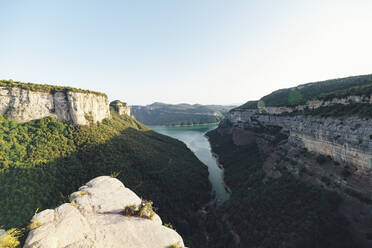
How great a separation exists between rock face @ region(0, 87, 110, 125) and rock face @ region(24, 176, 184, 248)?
4407cm

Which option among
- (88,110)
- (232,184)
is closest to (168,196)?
(232,184)

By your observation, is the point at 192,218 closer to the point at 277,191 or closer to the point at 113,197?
the point at 277,191

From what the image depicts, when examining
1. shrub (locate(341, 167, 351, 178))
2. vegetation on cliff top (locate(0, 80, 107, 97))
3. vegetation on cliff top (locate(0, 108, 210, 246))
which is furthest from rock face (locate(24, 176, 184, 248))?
vegetation on cliff top (locate(0, 80, 107, 97))

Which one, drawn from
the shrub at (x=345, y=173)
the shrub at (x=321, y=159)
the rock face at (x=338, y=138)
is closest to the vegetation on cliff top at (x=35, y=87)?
the rock face at (x=338, y=138)

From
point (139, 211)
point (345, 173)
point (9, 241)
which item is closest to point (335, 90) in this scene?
point (345, 173)

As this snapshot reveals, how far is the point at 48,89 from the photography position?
126 feet

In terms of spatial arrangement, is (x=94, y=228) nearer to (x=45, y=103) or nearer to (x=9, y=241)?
(x=9, y=241)

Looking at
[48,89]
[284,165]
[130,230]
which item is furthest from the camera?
[48,89]

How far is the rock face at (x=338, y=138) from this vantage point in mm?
18078

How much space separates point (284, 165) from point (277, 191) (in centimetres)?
770

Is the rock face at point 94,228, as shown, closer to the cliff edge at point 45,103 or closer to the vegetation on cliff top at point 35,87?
the cliff edge at point 45,103

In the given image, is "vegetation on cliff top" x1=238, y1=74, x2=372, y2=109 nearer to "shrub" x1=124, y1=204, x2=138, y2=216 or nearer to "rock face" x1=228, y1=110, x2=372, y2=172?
"rock face" x1=228, y1=110, x2=372, y2=172

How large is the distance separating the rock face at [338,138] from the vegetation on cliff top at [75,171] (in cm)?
2791

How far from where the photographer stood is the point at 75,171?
30500 millimetres
